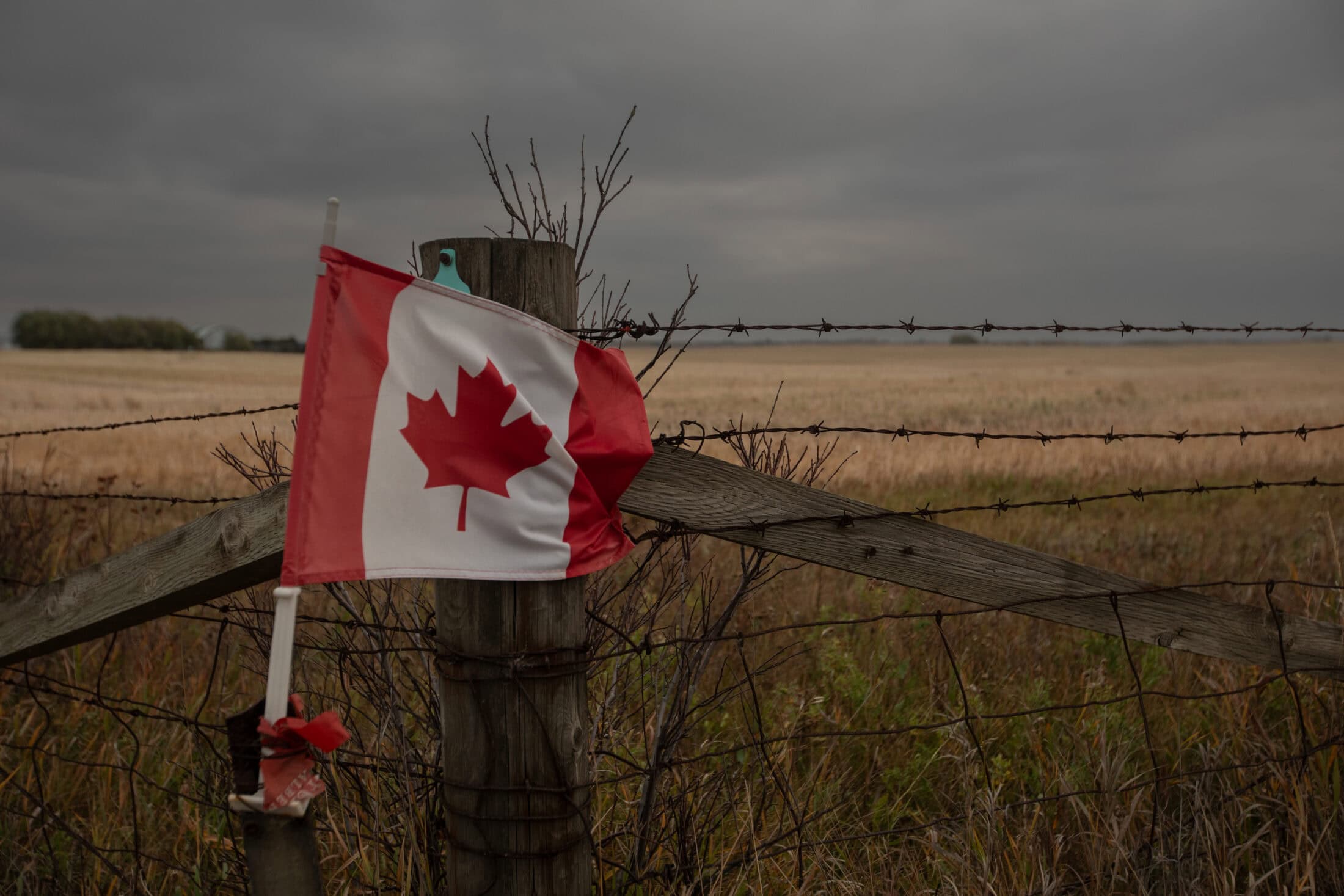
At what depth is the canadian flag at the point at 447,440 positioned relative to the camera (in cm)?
171

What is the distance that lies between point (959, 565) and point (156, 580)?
2.12 m

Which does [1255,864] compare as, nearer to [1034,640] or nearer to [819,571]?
[1034,640]

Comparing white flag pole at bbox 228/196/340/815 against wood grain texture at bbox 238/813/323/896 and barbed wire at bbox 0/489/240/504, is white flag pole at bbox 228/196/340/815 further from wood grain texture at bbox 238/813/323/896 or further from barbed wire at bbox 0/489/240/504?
barbed wire at bbox 0/489/240/504

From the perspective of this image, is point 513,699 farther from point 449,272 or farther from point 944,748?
point 944,748

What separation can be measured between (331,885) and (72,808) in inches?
59.8

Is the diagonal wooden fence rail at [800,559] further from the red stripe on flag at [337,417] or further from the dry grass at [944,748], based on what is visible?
the red stripe on flag at [337,417]

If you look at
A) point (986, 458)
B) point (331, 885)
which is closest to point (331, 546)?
point (331, 885)

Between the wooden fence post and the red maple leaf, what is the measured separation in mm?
232

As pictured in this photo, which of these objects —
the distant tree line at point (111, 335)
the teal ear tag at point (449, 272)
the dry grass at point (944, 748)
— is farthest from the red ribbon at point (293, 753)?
the distant tree line at point (111, 335)

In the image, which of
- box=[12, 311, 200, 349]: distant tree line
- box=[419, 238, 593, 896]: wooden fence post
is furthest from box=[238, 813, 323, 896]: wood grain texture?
box=[12, 311, 200, 349]: distant tree line

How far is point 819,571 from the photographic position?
627 centimetres

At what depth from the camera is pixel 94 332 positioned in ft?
282

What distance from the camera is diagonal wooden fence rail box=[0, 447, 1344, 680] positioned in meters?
2.18

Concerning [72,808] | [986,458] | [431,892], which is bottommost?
[72,808]
